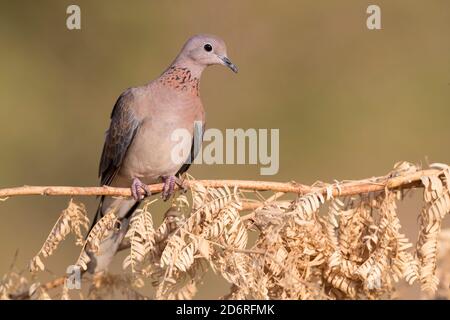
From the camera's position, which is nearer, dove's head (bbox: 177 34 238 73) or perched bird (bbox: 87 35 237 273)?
perched bird (bbox: 87 35 237 273)

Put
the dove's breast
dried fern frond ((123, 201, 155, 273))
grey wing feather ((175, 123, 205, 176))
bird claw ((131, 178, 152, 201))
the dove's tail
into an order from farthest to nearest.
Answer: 1. grey wing feather ((175, 123, 205, 176))
2. the dove's breast
3. bird claw ((131, 178, 152, 201))
4. the dove's tail
5. dried fern frond ((123, 201, 155, 273))

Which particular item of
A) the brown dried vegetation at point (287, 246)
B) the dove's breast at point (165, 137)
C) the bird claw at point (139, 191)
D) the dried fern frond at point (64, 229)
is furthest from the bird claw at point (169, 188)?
the dried fern frond at point (64, 229)

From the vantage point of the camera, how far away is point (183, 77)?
14.8 ft

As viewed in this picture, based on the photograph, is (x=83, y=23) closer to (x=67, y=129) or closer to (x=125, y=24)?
(x=125, y=24)

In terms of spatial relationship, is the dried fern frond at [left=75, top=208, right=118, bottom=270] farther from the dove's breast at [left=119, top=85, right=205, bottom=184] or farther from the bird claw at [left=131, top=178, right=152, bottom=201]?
the dove's breast at [left=119, top=85, right=205, bottom=184]

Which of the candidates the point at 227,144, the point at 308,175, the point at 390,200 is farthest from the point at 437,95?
the point at 390,200

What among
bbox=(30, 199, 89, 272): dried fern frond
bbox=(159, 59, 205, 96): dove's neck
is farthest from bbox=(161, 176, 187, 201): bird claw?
bbox=(30, 199, 89, 272): dried fern frond

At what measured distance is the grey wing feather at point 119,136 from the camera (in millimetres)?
4445

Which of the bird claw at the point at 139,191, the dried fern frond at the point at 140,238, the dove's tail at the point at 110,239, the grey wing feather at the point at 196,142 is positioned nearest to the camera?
the dried fern frond at the point at 140,238

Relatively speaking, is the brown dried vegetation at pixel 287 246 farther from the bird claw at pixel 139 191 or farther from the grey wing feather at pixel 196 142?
the grey wing feather at pixel 196 142

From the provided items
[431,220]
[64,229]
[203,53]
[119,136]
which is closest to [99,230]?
[64,229]

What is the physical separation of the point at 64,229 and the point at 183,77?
164 cm

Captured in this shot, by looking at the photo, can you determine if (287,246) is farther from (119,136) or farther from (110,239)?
(119,136)

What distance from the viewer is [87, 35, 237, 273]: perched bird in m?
4.37
